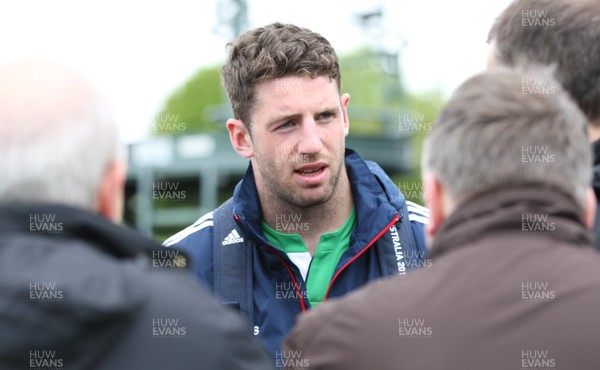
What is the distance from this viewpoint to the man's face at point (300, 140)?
182 inches

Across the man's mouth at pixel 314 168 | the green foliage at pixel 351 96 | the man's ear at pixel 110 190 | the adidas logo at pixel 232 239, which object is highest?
the man's ear at pixel 110 190

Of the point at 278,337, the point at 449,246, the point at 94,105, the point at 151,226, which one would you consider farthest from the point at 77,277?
the point at 151,226

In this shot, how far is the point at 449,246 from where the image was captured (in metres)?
2.39

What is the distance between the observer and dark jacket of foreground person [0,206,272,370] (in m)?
2.13

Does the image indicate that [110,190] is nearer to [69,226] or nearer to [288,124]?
[69,226]

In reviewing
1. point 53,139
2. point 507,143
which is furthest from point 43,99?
point 507,143

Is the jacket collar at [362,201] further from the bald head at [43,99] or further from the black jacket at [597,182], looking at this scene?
the bald head at [43,99]

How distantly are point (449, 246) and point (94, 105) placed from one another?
3.45 feet

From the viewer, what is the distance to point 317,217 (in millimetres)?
4652

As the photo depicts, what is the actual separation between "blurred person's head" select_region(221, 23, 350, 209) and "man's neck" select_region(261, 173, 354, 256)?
2 cm

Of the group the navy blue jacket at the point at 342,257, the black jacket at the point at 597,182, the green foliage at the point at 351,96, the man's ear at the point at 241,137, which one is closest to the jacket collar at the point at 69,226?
the black jacket at the point at 597,182

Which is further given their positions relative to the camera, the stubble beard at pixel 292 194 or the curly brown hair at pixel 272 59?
the curly brown hair at pixel 272 59

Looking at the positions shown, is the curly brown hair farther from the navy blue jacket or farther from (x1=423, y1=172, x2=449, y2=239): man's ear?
(x1=423, y1=172, x2=449, y2=239): man's ear

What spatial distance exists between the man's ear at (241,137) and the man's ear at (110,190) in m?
2.47
